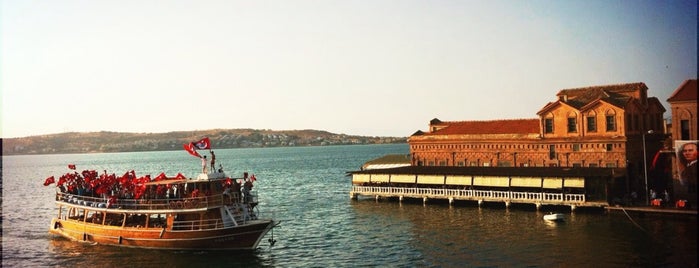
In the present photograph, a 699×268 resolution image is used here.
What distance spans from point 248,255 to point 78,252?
15.0m

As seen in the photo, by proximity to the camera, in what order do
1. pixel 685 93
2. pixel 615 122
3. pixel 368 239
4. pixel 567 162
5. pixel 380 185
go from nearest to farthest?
pixel 368 239
pixel 685 93
pixel 615 122
pixel 567 162
pixel 380 185

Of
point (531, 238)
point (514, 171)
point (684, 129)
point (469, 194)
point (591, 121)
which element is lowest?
point (531, 238)

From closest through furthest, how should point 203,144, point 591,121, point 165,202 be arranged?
point 203,144 < point 165,202 < point 591,121

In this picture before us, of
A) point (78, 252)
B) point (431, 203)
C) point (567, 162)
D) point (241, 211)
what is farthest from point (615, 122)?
point (78, 252)

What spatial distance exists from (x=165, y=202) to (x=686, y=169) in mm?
44622

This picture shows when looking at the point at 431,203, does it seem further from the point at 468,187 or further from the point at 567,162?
the point at 567,162

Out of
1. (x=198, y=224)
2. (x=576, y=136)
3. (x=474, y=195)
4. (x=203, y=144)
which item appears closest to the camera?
(x=198, y=224)

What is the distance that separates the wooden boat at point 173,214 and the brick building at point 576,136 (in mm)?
36091

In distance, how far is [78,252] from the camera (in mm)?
48375

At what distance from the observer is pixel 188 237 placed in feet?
150

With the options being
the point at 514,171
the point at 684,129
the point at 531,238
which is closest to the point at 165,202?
the point at 531,238

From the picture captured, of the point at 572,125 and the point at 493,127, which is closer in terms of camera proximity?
the point at 572,125

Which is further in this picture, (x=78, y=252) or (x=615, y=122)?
(x=615, y=122)

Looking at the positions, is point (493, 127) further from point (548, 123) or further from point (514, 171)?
point (514, 171)
